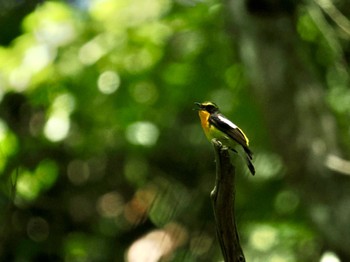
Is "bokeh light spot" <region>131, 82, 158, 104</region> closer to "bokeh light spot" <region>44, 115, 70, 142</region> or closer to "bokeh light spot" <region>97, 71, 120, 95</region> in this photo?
"bokeh light spot" <region>97, 71, 120, 95</region>

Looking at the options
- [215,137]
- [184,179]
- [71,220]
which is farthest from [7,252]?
[215,137]

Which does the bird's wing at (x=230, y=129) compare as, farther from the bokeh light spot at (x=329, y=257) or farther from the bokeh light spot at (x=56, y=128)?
the bokeh light spot at (x=56, y=128)

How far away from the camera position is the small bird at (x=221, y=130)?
5.84 ft

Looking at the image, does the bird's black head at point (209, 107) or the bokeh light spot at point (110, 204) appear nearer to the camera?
the bird's black head at point (209, 107)

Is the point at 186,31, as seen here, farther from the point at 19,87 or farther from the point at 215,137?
the point at 215,137

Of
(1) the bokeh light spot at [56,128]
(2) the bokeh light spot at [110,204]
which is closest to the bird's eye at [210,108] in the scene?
(1) the bokeh light spot at [56,128]

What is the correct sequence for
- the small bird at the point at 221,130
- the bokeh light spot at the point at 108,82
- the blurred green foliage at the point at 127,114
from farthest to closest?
the bokeh light spot at the point at 108,82 → the blurred green foliage at the point at 127,114 → the small bird at the point at 221,130

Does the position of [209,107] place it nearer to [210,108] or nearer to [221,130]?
[210,108]

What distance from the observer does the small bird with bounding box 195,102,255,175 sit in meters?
1.78

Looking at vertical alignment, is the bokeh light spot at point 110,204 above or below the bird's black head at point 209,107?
below

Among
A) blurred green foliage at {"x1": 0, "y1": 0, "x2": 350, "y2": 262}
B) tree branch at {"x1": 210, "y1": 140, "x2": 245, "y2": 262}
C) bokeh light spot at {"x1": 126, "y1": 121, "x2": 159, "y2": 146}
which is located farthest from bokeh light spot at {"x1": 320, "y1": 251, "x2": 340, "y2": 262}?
tree branch at {"x1": 210, "y1": 140, "x2": 245, "y2": 262}

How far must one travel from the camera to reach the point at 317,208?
3.56 m

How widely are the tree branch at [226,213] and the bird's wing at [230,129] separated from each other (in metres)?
0.29

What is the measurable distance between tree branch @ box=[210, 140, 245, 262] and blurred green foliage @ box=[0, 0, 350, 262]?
2352 mm
